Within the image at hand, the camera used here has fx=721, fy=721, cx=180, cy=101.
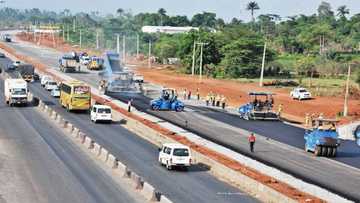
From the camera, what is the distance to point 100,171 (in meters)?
43.1

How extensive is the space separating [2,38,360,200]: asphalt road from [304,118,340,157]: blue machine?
2.60 ft

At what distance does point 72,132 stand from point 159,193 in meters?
27.1

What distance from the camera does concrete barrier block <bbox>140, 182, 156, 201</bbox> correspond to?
113ft

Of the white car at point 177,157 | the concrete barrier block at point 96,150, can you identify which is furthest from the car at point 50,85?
the white car at point 177,157

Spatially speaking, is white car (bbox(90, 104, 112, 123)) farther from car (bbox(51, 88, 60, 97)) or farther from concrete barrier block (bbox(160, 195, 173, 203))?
concrete barrier block (bbox(160, 195, 173, 203))

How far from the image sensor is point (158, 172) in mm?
43594

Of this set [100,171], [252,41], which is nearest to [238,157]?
[100,171]

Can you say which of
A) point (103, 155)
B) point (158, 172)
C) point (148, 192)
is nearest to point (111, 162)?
point (103, 155)

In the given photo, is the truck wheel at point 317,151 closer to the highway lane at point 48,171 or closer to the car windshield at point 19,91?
the highway lane at point 48,171

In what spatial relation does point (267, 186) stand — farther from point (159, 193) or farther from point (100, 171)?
point (100, 171)

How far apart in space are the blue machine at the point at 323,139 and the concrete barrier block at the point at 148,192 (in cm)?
1855

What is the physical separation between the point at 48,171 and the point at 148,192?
10000 millimetres

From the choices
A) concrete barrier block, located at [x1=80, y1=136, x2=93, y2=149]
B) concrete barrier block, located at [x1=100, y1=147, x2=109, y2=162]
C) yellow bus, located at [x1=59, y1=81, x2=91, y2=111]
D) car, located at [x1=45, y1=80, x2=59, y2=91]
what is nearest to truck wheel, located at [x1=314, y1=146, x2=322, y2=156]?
concrete barrier block, located at [x1=100, y1=147, x2=109, y2=162]

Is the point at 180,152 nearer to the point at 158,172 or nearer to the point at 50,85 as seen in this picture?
the point at 158,172
